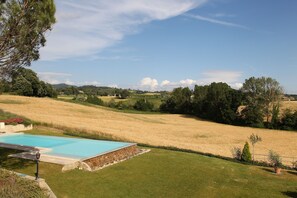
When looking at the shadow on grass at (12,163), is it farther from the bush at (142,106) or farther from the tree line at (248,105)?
the bush at (142,106)

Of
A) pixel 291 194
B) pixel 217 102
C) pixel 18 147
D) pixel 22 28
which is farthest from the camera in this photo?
pixel 217 102

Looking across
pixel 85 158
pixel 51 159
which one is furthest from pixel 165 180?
pixel 51 159

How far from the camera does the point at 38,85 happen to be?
276ft

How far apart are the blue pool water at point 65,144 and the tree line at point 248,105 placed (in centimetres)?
5207

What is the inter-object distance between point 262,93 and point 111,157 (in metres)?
62.6

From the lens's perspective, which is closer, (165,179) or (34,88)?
(165,179)

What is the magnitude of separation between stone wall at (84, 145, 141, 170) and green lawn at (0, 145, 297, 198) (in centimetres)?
110

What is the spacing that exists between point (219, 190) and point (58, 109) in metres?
50.3

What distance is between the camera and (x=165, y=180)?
18062mm

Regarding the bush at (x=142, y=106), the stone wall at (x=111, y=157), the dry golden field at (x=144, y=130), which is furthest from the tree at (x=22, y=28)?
A: the bush at (x=142, y=106)

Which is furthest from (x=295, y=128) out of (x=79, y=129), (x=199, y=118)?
(x=79, y=129)

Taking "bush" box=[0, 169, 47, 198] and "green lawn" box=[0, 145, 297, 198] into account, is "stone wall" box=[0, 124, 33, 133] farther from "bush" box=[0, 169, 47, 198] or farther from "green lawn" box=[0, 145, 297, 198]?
"bush" box=[0, 169, 47, 198]

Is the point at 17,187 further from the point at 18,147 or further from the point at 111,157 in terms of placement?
the point at 18,147

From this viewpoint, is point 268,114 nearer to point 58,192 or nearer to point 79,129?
point 79,129
